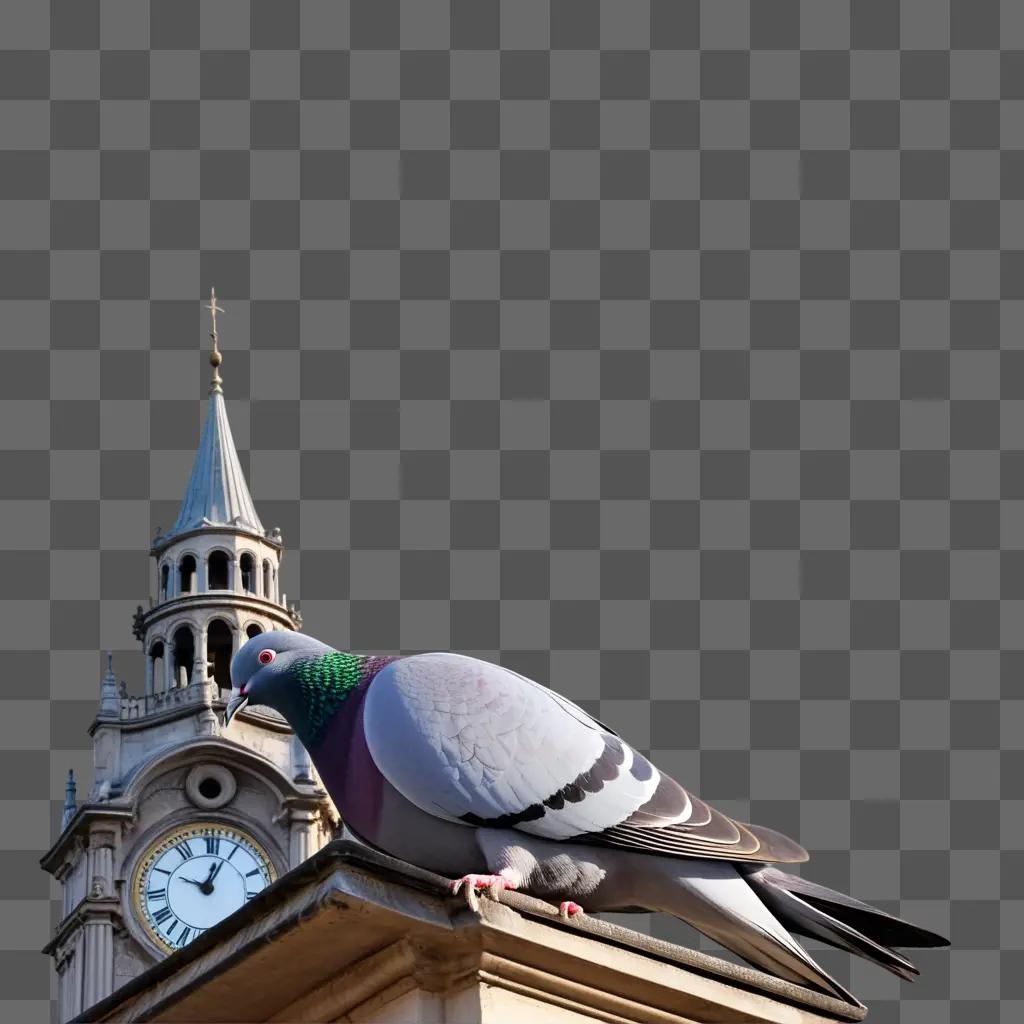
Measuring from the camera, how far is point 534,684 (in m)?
9.05

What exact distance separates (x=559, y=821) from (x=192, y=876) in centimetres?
3705

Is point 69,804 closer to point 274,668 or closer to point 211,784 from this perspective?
point 211,784

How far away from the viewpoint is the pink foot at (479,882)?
6988 millimetres

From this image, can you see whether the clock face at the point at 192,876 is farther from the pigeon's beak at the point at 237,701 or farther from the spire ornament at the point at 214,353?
the pigeon's beak at the point at 237,701

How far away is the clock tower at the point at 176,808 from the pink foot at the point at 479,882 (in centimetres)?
3534

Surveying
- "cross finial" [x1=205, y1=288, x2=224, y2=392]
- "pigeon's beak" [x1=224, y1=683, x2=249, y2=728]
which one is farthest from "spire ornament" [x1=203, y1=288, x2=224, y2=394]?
"pigeon's beak" [x1=224, y1=683, x2=249, y2=728]

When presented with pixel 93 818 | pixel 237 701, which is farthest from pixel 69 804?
pixel 237 701

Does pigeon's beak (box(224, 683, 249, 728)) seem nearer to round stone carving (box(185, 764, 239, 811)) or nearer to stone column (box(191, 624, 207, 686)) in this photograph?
round stone carving (box(185, 764, 239, 811))

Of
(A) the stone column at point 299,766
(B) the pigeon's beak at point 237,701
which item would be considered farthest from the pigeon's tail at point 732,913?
(A) the stone column at point 299,766

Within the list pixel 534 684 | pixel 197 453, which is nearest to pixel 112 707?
pixel 197 453

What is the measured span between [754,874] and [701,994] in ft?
4.36

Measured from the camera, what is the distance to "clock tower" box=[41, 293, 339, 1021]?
4406 centimetres

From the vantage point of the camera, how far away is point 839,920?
332 inches

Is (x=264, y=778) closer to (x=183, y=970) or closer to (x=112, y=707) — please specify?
(x=112, y=707)
